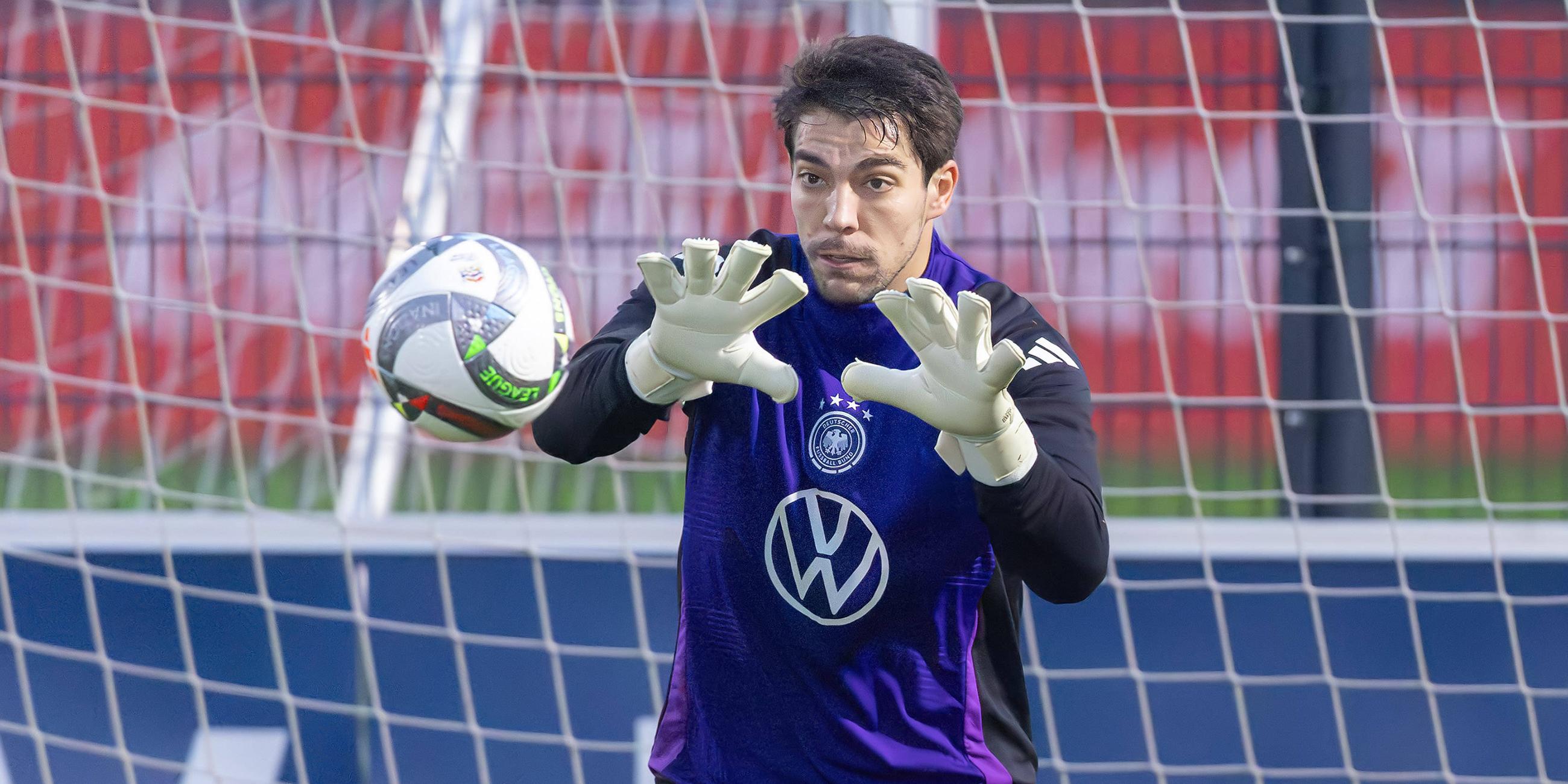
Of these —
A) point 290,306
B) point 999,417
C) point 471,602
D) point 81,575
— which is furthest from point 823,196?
point 290,306

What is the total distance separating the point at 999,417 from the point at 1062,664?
1964mm

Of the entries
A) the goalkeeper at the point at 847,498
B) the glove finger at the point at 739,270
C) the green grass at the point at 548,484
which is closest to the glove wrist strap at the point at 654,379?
the goalkeeper at the point at 847,498

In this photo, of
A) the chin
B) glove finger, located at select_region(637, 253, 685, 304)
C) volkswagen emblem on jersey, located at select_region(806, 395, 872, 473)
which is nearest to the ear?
the chin

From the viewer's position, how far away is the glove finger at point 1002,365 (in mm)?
1249

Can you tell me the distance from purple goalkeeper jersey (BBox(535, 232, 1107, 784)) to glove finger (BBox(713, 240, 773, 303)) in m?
0.18

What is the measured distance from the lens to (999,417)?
129 cm

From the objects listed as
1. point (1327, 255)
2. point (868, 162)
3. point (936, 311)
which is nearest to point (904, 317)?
point (936, 311)

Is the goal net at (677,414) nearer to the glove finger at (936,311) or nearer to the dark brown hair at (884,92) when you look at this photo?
the dark brown hair at (884,92)

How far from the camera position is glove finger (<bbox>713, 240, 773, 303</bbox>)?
1.33 metres

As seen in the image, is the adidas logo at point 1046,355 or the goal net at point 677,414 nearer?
the adidas logo at point 1046,355

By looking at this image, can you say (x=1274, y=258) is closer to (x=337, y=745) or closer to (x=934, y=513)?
(x=934, y=513)

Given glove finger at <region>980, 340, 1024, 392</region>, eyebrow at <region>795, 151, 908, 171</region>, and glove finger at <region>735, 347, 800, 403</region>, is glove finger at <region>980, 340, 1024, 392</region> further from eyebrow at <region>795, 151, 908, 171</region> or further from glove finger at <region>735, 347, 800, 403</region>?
eyebrow at <region>795, 151, 908, 171</region>

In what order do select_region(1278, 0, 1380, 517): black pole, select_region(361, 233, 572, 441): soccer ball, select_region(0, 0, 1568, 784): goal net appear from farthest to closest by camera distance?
select_region(1278, 0, 1380, 517): black pole → select_region(0, 0, 1568, 784): goal net → select_region(361, 233, 572, 441): soccer ball

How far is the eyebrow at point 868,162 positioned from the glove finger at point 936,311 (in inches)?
9.7
